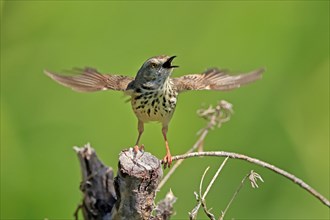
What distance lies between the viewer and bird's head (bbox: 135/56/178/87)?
8.75ft

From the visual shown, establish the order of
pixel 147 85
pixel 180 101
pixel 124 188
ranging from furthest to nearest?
pixel 180 101, pixel 147 85, pixel 124 188

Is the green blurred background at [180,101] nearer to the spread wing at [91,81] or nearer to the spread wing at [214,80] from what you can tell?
the spread wing at [214,80]

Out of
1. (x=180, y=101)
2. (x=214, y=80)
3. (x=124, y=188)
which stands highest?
(x=214, y=80)

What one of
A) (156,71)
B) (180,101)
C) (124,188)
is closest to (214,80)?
(156,71)

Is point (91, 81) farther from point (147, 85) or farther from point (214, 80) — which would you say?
point (214, 80)

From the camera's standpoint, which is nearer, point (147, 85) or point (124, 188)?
point (124, 188)

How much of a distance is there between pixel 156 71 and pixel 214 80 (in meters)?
0.38

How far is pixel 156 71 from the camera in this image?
267 centimetres

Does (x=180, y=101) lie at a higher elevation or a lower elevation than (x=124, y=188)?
higher

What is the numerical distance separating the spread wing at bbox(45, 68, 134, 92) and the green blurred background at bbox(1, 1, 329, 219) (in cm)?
84

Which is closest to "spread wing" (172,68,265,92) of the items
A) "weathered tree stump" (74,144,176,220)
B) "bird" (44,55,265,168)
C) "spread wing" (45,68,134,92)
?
"bird" (44,55,265,168)

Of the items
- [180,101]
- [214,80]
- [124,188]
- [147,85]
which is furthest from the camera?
[180,101]

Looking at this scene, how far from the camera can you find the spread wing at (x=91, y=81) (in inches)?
106

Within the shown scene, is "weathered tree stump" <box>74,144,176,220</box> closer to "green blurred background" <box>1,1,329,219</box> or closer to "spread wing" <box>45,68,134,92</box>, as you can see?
"spread wing" <box>45,68,134,92</box>
